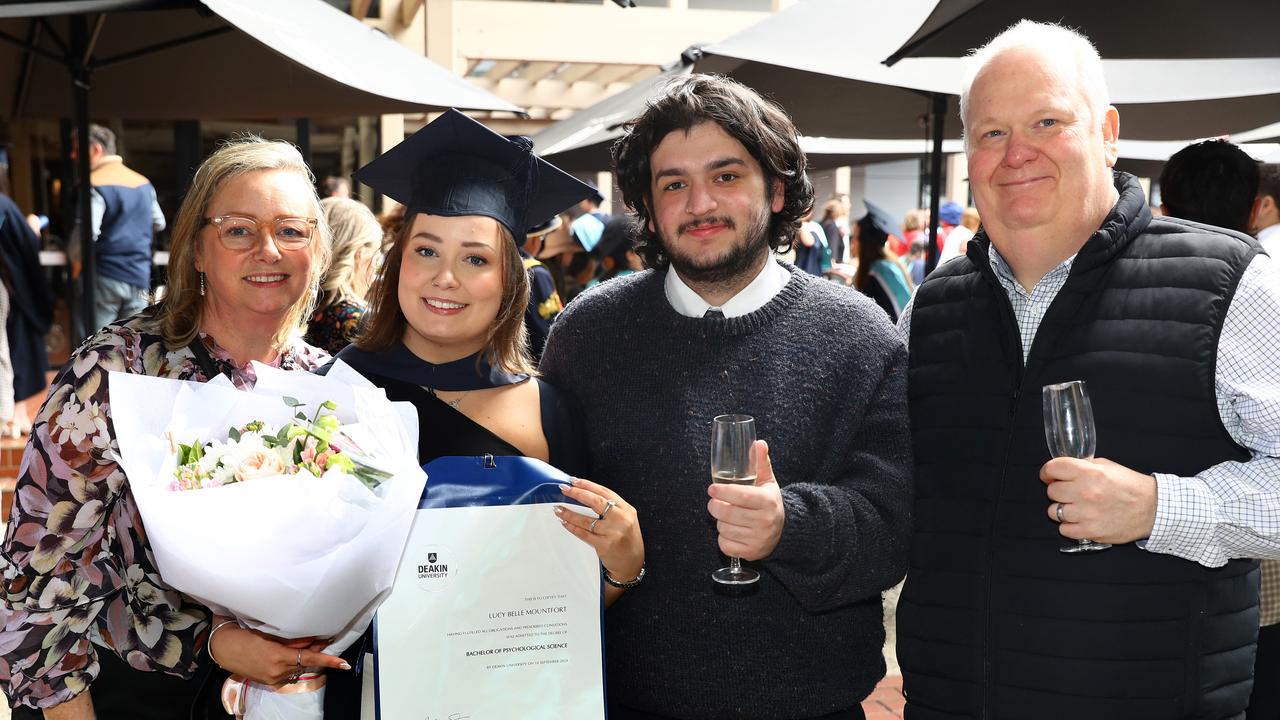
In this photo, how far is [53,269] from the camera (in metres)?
13.8

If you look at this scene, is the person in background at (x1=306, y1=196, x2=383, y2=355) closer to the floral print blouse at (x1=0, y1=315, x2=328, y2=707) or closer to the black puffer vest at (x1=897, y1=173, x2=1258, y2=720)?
the floral print blouse at (x1=0, y1=315, x2=328, y2=707)

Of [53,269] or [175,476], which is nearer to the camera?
[175,476]

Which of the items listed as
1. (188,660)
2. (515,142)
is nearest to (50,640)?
(188,660)

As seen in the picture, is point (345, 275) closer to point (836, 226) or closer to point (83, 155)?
point (83, 155)

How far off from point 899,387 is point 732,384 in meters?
0.41

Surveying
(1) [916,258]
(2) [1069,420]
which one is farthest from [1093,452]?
(1) [916,258]

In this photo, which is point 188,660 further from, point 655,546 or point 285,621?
point 655,546

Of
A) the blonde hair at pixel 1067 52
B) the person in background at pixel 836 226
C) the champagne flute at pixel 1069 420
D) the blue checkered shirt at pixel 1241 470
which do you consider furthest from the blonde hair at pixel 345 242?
the person in background at pixel 836 226

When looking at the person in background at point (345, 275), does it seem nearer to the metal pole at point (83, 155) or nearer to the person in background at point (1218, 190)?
the metal pole at point (83, 155)

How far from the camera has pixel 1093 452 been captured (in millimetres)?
2172

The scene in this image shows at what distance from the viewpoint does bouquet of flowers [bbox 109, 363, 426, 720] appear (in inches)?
75.3

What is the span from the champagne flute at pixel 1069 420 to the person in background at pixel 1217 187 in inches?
84.3

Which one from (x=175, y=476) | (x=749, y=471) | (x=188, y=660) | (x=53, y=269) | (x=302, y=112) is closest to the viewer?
(x=175, y=476)

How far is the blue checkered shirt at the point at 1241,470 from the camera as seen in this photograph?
216 centimetres
